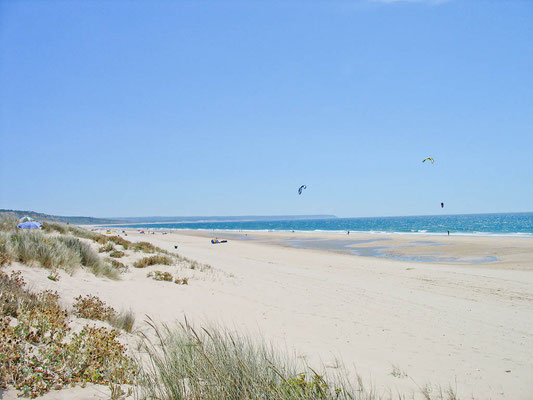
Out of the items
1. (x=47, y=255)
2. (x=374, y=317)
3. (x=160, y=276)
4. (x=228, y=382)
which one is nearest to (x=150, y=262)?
(x=160, y=276)

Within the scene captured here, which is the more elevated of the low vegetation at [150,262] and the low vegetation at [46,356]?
the low vegetation at [46,356]

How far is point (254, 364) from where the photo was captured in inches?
136

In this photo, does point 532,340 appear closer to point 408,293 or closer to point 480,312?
point 480,312

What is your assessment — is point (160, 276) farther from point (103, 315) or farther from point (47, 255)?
point (103, 315)

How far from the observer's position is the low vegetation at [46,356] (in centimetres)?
313

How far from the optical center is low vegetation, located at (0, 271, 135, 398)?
3.13m

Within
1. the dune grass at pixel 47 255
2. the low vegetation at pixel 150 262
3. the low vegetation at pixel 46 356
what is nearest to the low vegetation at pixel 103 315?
the low vegetation at pixel 46 356

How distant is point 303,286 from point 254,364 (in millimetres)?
9695

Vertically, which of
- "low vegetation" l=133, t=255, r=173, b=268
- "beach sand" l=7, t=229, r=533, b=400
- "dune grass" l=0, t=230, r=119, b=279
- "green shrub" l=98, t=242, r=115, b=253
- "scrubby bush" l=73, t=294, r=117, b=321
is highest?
"dune grass" l=0, t=230, r=119, b=279

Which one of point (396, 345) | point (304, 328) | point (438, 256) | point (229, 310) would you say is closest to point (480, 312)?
point (396, 345)

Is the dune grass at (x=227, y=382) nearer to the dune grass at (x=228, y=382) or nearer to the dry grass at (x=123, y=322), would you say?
the dune grass at (x=228, y=382)

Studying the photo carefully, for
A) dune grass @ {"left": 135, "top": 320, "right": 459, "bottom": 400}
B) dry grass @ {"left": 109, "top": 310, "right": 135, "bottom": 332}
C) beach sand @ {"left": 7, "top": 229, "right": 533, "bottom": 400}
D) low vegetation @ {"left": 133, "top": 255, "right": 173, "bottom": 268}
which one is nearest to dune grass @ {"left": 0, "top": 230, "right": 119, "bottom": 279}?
beach sand @ {"left": 7, "top": 229, "right": 533, "bottom": 400}

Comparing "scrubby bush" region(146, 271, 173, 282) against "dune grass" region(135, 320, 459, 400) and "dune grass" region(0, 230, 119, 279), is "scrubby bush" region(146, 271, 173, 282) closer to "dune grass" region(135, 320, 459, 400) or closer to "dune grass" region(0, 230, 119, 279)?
"dune grass" region(0, 230, 119, 279)

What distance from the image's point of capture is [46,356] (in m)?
3.53
